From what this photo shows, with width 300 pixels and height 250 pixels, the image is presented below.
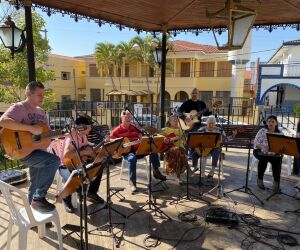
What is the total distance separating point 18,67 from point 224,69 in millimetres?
18230

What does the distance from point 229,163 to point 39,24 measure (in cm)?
967

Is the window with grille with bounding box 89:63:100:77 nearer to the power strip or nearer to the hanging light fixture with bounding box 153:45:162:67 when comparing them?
the hanging light fixture with bounding box 153:45:162:67

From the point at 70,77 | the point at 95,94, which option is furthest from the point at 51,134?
the point at 70,77

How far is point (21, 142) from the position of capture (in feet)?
9.96

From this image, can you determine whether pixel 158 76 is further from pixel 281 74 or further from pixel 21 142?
pixel 21 142

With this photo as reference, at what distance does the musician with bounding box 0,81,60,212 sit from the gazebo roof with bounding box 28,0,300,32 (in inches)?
83.4

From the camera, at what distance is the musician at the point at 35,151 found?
3.00 meters

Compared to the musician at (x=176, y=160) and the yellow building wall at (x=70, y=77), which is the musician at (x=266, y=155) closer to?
the musician at (x=176, y=160)

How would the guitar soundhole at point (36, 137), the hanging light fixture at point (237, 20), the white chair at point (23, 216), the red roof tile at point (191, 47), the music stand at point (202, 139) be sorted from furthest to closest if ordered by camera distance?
the red roof tile at point (191, 47) → the music stand at point (202, 139) → the guitar soundhole at point (36, 137) → the hanging light fixture at point (237, 20) → the white chair at point (23, 216)

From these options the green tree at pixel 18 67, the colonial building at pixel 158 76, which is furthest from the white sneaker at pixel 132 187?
the colonial building at pixel 158 76

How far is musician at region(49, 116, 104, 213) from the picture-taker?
356 centimetres

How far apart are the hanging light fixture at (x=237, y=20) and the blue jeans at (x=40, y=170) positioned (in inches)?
94.6

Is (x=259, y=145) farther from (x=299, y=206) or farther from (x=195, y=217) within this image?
(x=195, y=217)

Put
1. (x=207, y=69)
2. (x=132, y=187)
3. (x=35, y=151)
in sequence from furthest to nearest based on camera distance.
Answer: (x=207, y=69)
(x=132, y=187)
(x=35, y=151)
